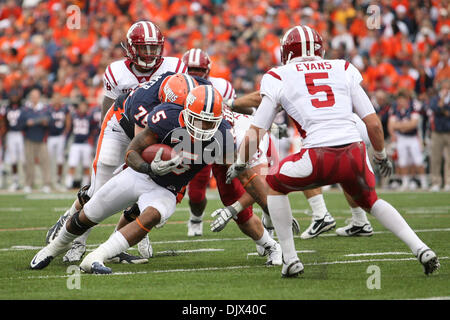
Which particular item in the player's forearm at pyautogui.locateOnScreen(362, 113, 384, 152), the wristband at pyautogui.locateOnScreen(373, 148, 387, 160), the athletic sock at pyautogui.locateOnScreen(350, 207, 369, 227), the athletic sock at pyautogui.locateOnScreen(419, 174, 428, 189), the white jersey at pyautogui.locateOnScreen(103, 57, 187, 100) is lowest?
the athletic sock at pyautogui.locateOnScreen(419, 174, 428, 189)

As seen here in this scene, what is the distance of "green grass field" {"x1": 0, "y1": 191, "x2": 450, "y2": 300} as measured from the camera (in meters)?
4.55

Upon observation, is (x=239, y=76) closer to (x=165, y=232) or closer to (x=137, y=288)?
(x=165, y=232)

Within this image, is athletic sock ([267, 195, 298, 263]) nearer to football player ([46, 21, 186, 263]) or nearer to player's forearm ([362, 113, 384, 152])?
player's forearm ([362, 113, 384, 152])

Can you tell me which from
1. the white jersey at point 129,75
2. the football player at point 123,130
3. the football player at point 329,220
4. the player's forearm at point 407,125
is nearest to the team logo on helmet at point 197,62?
the white jersey at point 129,75

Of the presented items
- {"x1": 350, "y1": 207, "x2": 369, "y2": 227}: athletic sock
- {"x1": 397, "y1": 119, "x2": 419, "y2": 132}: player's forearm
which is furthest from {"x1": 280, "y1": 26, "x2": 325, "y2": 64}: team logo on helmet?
{"x1": 397, "y1": 119, "x2": 419, "y2": 132}: player's forearm

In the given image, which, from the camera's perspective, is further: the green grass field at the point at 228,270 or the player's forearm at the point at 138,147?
the player's forearm at the point at 138,147

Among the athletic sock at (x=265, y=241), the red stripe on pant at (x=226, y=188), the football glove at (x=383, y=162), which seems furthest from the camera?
the red stripe on pant at (x=226, y=188)

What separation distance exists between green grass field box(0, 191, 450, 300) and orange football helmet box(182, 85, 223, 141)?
3.22ft

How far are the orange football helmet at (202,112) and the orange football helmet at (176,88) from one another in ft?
1.02

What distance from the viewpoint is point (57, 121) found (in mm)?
16031

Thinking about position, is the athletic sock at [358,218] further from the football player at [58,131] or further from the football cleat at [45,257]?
the football player at [58,131]

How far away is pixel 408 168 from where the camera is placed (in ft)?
49.4

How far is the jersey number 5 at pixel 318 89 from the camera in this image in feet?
16.7

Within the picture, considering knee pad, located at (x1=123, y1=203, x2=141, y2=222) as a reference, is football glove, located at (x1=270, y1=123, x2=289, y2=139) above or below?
above
